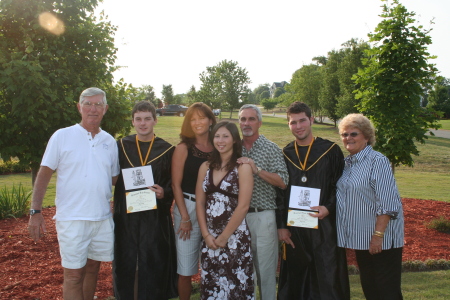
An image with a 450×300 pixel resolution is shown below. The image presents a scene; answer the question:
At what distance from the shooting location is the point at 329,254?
3.91 meters

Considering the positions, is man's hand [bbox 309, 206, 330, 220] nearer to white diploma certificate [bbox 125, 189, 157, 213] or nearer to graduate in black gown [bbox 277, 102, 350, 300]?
graduate in black gown [bbox 277, 102, 350, 300]

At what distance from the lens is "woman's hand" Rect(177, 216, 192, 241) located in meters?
4.06

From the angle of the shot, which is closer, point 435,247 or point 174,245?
point 174,245

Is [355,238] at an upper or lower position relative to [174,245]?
upper

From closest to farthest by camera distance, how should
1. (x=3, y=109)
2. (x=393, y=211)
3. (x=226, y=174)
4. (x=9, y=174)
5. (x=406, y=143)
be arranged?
(x=393, y=211) < (x=226, y=174) < (x=3, y=109) < (x=406, y=143) < (x=9, y=174)

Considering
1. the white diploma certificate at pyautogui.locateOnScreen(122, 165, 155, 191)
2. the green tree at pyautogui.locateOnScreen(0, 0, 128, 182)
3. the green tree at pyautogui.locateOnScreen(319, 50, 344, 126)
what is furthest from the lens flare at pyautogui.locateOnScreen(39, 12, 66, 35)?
the green tree at pyautogui.locateOnScreen(319, 50, 344, 126)

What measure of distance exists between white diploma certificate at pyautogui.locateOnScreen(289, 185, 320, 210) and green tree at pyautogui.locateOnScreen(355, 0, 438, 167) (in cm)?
384

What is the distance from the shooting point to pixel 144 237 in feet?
13.5

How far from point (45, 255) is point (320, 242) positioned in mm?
4319

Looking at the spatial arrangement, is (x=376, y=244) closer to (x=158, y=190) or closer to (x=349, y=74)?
(x=158, y=190)

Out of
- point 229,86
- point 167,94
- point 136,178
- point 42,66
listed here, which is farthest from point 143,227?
point 167,94

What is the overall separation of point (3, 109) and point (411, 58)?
7145 mm

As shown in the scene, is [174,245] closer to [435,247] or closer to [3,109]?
[3,109]

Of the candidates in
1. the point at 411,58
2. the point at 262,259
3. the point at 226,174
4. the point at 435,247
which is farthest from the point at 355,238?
the point at 411,58
